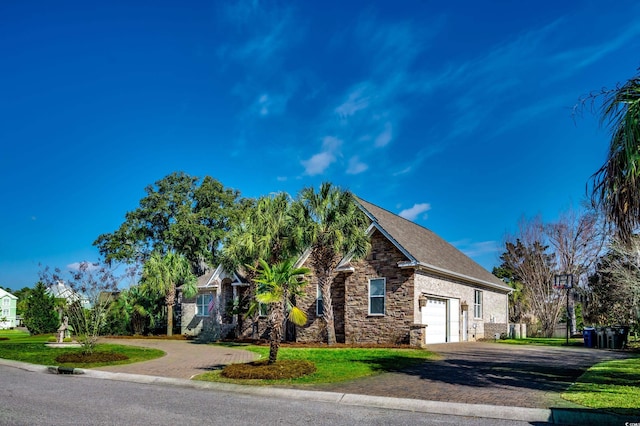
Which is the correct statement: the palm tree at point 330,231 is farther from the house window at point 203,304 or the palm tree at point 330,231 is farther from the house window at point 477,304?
the house window at point 203,304

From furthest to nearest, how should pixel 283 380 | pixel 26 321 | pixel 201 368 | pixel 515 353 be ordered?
pixel 26 321 → pixel 515 353 → pixel 201 368 → pixel 283 380

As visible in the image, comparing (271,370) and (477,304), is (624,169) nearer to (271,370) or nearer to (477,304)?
(271,370)

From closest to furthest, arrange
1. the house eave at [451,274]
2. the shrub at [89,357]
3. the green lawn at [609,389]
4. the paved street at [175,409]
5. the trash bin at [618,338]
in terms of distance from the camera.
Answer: the paved street at [175,409] → the green lawn at [609,389] → the shrub at [89,357] → the house eave at [451,274] → the trash bin at [618,338]

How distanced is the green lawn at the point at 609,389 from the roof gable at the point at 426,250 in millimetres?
10050

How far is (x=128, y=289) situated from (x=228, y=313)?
10735 millimetres

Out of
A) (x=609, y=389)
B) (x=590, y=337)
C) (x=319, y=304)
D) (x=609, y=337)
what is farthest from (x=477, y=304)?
(x=609, y=389)

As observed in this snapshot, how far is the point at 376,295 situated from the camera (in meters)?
24.2

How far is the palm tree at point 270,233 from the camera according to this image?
24484 mm

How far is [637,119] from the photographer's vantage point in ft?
30.1

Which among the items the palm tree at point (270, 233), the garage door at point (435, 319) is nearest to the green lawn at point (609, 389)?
the garage door at point (435, 319)

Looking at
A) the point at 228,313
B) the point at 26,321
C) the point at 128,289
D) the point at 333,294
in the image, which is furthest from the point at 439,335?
the point at 26,321

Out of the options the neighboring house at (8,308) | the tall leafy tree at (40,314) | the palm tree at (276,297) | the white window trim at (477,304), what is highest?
the palm tree at (276,297)

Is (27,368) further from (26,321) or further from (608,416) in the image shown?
(26,321)

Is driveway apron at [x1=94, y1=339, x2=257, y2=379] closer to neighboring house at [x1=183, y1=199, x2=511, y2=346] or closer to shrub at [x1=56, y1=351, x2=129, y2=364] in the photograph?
shrub at [x1=56, y1=351, x2=129, y2=364]
